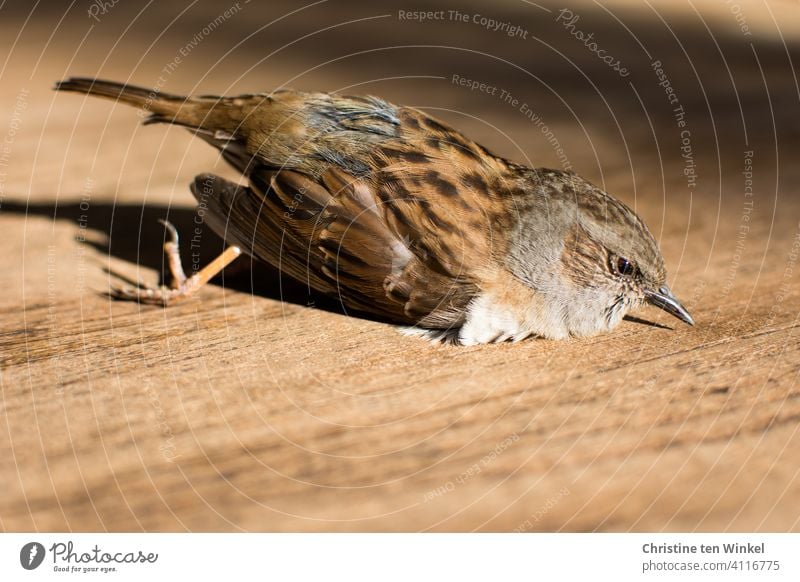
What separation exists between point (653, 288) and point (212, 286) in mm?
921

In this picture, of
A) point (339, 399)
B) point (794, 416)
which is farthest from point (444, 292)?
point (794, 416)

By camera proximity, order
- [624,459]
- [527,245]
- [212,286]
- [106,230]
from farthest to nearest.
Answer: [106,230] → [212,286] → [527,245] → [624,459]

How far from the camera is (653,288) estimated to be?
5.71 feet

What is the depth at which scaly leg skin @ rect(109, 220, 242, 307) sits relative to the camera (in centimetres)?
185

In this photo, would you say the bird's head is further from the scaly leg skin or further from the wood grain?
the scaly leg skin

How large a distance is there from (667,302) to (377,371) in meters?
0.59

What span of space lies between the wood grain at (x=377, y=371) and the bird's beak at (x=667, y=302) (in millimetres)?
24

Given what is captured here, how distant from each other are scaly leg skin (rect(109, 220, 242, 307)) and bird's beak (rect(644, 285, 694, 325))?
89 centimetres

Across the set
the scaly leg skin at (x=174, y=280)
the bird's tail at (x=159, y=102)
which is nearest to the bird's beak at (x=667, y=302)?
the scaly leg skin at (x=174, y=280)

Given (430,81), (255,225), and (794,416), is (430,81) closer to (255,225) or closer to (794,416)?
(255,225)

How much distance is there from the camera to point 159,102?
215 centimetres
